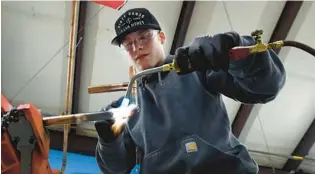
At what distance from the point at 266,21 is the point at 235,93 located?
1.93 meters

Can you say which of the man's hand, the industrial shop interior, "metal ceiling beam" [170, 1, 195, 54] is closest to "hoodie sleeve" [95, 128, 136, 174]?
the industrial shop interior

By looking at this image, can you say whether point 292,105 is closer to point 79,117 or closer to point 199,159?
point 199,159

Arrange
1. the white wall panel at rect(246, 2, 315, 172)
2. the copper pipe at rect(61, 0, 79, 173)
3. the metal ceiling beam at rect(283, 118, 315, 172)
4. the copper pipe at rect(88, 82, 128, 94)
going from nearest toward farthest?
the copper pipe at rect(88, 82, 128, 94) → the copper pipe at rect(61, 0, 79, 173) → the white wall panel at rect(246, 2, 315, 172) → the metal ceiling beam at rect(283, 118, 315, 172)

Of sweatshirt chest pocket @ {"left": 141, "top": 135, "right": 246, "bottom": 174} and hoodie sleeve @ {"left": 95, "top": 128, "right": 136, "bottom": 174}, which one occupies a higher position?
sweatshirt chest pocket @ {"left": 141, "top": 135, "right": 246, "bottom": 174}

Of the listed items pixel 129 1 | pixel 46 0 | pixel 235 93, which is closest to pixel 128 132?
pixel 235 93

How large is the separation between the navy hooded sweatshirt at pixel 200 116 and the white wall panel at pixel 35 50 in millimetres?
1951

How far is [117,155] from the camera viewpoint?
4.10ft

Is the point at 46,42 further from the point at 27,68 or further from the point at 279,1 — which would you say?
the point at 279,1

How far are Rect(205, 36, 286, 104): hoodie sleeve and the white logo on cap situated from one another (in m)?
0.29

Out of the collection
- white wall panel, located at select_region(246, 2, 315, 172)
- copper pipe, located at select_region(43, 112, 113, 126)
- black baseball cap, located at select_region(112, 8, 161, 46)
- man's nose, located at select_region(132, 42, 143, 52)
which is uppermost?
black baseball cap, located at select_region(112, 8, 161, 46)

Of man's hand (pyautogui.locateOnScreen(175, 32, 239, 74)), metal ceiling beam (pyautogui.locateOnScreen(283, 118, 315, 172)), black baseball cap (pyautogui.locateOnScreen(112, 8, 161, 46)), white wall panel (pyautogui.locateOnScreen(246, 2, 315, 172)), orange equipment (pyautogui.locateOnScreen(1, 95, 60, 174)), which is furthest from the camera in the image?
metal ceiling beam (pyautogui.locateOnScreen(283, 118, 315, 172))

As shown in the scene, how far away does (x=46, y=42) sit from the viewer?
3020 mm

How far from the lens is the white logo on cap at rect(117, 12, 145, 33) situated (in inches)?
46.9

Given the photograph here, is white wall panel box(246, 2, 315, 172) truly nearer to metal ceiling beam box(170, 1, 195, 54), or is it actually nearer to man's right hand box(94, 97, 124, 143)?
metal ceiling beam box(170, 1, 195, 54)
